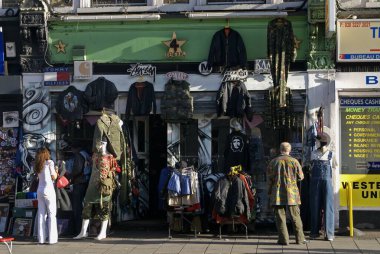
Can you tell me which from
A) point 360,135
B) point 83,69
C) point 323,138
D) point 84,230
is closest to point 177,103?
point 83,69

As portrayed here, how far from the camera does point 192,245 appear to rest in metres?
12.5

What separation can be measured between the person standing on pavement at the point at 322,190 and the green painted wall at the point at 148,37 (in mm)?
1994

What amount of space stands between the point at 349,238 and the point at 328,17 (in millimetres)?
3994

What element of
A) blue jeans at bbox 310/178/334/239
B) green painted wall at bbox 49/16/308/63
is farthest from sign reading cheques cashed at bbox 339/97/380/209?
green painted wall at bbox 49/16/308/63

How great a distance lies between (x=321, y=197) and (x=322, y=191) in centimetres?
12

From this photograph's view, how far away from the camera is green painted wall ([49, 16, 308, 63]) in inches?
543

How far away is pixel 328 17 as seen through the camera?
41.9 feet

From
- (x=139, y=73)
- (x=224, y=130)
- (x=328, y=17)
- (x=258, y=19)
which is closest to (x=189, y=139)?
(x=224, y=130)

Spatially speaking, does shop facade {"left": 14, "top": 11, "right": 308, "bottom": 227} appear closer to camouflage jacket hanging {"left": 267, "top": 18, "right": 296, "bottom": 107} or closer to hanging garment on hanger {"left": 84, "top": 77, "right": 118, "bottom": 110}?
hanging garment on hanger {"left": 84, "top": 77, "right": 118, "bottom": 110}

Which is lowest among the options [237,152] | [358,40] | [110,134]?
[237,152]

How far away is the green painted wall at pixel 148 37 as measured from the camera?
45.3 ft

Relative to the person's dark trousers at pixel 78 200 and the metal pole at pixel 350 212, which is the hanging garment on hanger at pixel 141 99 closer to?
the person's dark trousers at pixel 78 200

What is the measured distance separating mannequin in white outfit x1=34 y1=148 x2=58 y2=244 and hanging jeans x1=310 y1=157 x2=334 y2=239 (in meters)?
4.62

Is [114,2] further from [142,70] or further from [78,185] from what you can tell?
[78,185]
